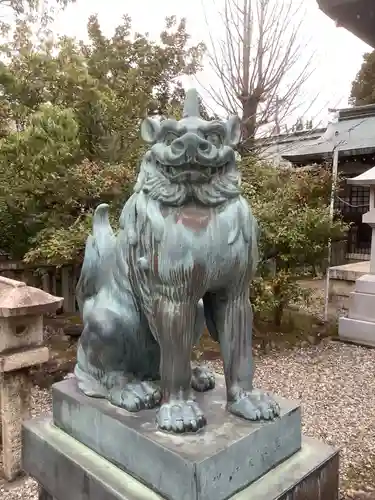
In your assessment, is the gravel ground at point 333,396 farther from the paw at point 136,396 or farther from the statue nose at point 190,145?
the statue nose at point 190,145

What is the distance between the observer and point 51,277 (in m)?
6.19

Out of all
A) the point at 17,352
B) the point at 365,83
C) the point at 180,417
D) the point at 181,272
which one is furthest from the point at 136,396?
the point at 365,83

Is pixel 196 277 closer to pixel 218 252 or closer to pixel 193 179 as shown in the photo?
pixel 218 252

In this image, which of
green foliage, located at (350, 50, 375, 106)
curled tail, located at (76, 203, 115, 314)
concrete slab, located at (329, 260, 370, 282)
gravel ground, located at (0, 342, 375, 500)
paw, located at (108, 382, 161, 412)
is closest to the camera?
paw, located at (108, 382, 161, 412)

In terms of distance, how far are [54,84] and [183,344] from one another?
5090 millimetres

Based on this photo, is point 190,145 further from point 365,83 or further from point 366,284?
point 365,83

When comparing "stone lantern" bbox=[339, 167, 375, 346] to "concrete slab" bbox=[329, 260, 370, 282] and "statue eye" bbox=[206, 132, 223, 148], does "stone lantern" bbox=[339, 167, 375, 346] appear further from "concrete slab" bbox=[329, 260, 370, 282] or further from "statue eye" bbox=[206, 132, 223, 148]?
"statue eye" bbox=[206, 132, 223, 148]

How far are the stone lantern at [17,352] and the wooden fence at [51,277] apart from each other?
337cm

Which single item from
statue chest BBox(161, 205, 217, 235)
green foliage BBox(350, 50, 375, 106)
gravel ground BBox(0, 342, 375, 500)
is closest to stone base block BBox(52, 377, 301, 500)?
statue chest BBox(161, 205, 217, 235)

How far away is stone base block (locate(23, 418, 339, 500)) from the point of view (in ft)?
4.41

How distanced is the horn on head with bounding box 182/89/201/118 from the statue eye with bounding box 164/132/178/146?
97mm

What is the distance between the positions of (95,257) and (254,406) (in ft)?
2.48

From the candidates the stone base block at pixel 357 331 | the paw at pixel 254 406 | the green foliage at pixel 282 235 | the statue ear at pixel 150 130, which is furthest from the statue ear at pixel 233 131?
the stone base block at pixel 357 331

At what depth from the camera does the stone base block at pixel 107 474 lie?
1.34 m
